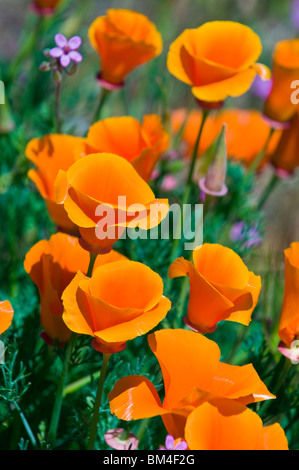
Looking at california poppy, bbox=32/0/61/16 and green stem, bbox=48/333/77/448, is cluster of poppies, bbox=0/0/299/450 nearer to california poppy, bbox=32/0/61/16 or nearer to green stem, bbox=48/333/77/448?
green stem, bbox=48/333/77/448

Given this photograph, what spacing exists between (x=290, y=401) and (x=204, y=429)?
0.26 m

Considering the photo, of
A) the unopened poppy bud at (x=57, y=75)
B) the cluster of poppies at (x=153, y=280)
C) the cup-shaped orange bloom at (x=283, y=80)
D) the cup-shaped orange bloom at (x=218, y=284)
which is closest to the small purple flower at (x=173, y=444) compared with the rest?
the cluster of poppies at (x=153, y=280)

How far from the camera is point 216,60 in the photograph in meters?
0.82

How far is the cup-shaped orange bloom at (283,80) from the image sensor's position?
904 millimetres

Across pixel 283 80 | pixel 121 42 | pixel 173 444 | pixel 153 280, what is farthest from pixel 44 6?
pixel 173 444

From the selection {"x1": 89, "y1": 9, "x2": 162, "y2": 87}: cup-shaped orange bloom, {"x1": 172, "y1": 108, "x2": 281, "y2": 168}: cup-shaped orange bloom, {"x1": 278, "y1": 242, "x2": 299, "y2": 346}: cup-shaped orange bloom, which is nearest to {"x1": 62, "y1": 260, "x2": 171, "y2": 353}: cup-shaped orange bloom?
{"x1": 278, "y1": 242, "x2": 299, "y2": 346}: cup-shaped orange bloom

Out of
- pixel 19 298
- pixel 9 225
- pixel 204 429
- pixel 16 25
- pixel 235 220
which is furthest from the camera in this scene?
pixel 16 25

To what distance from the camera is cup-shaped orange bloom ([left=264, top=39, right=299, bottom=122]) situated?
2.97ft

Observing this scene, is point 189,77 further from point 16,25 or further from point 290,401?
point 16,25

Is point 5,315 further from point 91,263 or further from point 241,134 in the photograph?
point 241,134

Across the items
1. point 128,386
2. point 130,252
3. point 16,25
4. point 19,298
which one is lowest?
point 16,25

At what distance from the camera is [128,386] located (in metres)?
0.58

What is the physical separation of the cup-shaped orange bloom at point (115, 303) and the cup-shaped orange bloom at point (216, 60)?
0.91 feet
